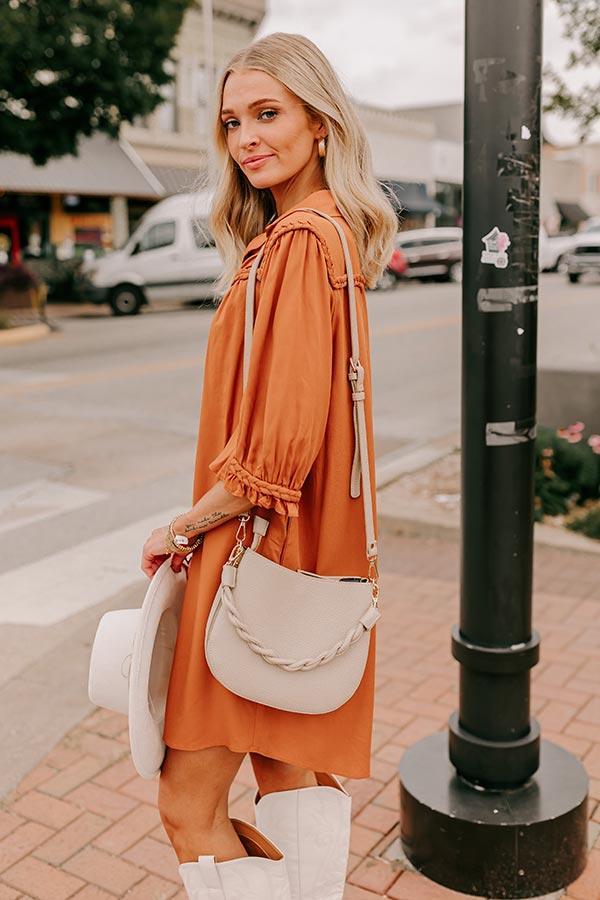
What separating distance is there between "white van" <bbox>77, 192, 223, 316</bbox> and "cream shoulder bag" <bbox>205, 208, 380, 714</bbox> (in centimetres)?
2010

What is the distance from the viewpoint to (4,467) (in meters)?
7.79

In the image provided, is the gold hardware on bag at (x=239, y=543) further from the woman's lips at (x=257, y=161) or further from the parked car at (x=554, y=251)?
the parked car at (x=554, y=251)

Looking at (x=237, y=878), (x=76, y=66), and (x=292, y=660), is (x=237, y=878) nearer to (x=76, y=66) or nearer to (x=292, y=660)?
(x=292, y=660)

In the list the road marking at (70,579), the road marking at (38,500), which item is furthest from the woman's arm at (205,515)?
the road marking at (38,500)

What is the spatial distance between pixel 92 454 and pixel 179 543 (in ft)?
21.1

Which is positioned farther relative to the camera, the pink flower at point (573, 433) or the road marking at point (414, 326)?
the road marking at point (414, 326)

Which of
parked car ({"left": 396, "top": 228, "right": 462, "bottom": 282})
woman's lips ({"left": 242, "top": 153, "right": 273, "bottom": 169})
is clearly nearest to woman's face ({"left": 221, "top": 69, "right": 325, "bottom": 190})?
woman's lips ({"left": 242, "top": 153, "right": 273, "bottom": 169})

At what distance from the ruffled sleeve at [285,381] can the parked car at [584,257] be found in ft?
88.6

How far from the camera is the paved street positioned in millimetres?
2904

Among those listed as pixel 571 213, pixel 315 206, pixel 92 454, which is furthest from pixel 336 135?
pixel 571 213

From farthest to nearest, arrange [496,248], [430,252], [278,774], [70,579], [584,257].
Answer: [430,252], [584,257], [70,579], [496,248], [278,774]

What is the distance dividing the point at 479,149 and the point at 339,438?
3.06 feet

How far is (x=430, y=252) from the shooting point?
30.5 meters

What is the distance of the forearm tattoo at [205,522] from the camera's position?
1.89 m
